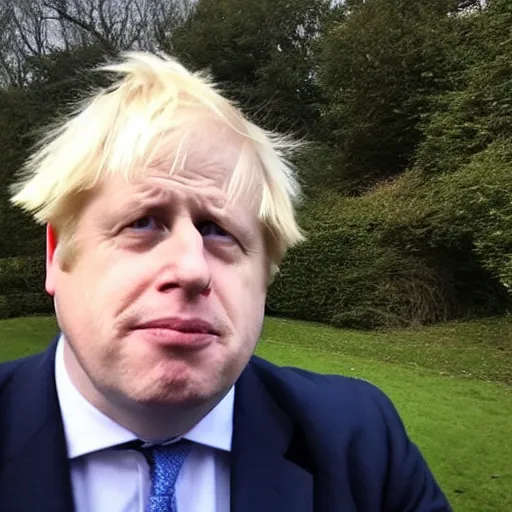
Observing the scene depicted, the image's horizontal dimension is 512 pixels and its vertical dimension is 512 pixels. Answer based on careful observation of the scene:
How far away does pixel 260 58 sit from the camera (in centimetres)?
1511

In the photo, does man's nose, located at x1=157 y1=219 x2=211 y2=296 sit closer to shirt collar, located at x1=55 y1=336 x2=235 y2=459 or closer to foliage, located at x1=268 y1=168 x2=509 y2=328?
shirt collar, located at x1=55 y1=336 x2=235 y2=459

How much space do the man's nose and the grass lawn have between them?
9.78ft

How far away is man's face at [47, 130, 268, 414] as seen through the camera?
634 mm

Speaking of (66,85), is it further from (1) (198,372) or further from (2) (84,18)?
(1) (198,372)

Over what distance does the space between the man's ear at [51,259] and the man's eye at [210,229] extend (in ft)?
0.51

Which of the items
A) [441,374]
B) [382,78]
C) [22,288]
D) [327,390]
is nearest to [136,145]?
[327,390]

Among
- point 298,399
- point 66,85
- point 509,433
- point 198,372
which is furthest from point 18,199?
point 66,85

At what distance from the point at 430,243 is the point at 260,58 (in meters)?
8.32

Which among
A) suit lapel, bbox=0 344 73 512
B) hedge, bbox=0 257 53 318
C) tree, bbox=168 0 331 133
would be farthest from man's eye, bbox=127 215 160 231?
tree, bbox=168 0 331 133

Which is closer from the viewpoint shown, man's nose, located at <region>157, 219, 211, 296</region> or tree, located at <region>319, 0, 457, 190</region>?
man's nose, located at <region>157, 219, 211, 296</region>

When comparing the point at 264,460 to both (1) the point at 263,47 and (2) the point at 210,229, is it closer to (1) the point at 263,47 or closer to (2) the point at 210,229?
(2) the point at 210,229

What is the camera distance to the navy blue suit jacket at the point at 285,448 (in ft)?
2.27

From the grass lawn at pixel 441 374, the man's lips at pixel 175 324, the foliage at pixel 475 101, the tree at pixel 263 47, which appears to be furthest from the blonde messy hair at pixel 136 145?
the tree at pixel 263 47

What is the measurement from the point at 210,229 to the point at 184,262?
0.07 metres
